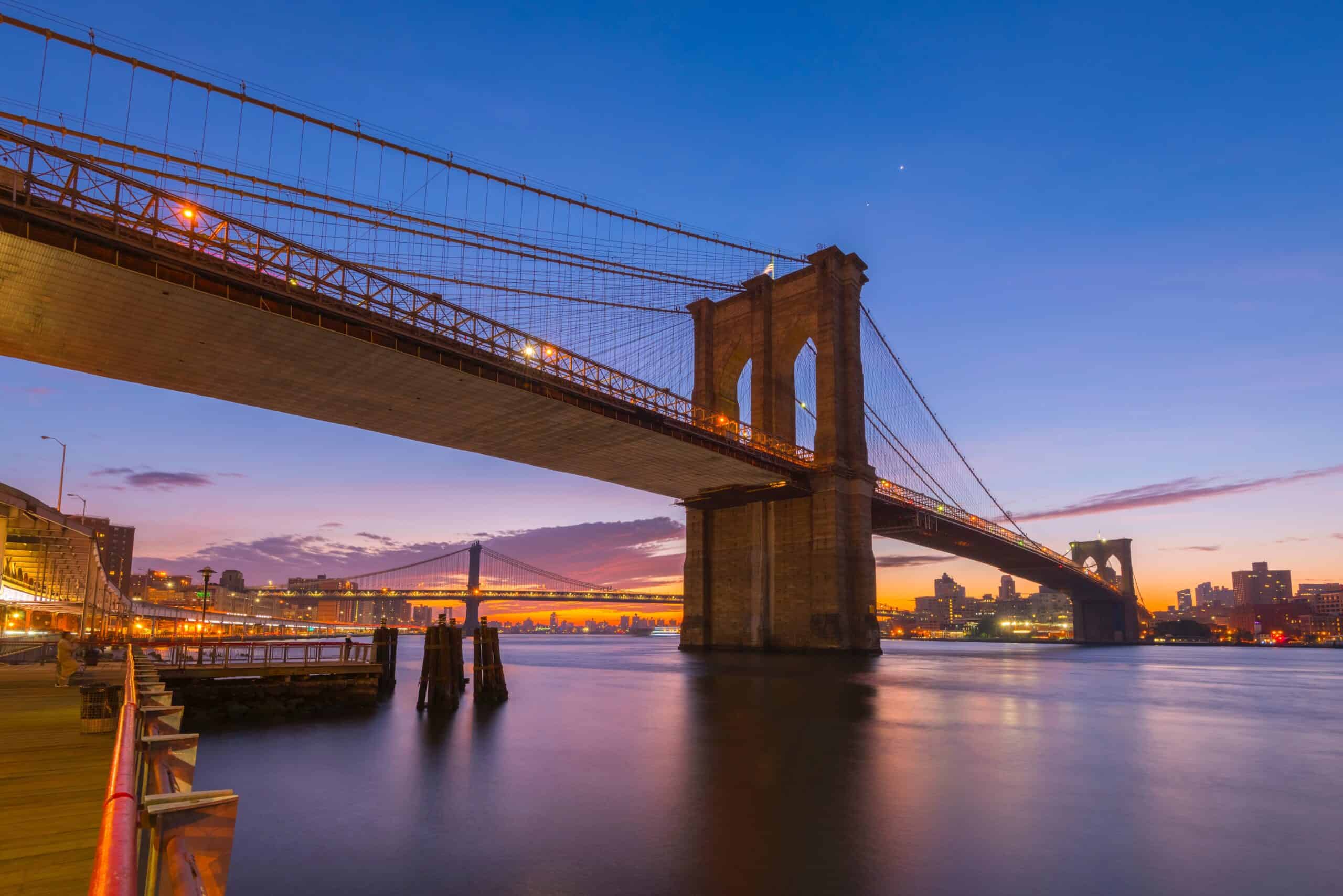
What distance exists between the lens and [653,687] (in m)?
37.1

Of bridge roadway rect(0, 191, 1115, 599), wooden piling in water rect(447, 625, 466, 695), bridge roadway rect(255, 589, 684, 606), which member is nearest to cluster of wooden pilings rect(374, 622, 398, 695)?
wooden piling in water rect(447, 625, 466, 695)

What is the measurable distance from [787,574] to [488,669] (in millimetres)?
30828

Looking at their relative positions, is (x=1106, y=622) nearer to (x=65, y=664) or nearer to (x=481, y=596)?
(x=481, y=596)

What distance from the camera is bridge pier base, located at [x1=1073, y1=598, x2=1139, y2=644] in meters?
132

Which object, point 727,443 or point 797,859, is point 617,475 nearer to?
point 727,443

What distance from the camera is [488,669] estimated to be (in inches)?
1212

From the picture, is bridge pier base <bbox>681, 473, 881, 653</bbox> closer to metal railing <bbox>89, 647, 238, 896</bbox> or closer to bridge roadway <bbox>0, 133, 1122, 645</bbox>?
bridge roadway <bbox>0, 133, 1122, 645</bbox>

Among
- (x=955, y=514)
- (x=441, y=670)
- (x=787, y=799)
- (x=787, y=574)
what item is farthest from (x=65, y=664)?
(x=955, y=514)

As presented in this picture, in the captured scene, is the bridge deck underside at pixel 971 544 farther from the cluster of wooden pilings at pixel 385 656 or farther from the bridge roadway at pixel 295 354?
the cluster of wooden pilings at pixel 385 656

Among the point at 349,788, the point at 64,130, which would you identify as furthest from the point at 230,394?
the point at 349,788

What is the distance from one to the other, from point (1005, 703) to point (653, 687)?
14.6 m

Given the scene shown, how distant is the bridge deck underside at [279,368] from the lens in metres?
28.1

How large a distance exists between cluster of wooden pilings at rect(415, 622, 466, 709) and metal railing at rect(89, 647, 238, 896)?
24.3m

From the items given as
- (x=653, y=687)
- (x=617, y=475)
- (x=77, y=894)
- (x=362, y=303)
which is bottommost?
(x=653, y=687)
